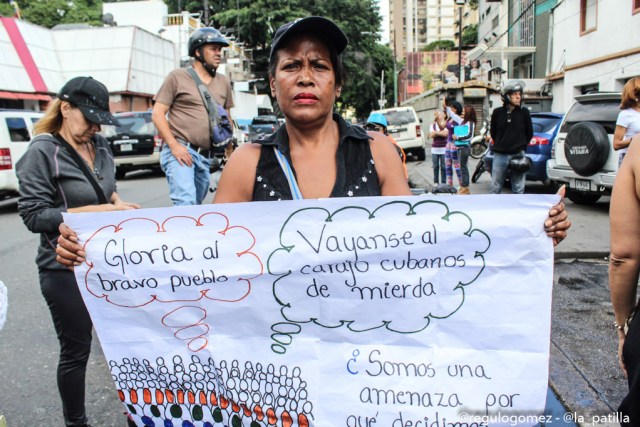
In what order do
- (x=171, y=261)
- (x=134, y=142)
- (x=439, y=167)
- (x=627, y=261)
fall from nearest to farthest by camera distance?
(x=627, y=261) → (x=171, y=261) → (x=439, y=167) → (x=134, y=142)

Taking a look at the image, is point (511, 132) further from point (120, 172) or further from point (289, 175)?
point (120, 172)

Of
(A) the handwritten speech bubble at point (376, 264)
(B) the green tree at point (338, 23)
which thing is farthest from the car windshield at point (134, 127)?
(B) the green tree at point (338, 23)

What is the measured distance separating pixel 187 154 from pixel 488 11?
50.6 meters

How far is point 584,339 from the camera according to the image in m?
3.91

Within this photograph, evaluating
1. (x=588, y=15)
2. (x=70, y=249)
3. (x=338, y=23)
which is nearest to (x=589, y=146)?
(x=70, y=249)

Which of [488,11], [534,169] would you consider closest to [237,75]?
[488,11]

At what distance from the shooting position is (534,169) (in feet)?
35.7

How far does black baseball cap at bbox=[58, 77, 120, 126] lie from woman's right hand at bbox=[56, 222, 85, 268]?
76 centimetres

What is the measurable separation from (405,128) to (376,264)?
1777cm

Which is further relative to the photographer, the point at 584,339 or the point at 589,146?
the point at 589,146

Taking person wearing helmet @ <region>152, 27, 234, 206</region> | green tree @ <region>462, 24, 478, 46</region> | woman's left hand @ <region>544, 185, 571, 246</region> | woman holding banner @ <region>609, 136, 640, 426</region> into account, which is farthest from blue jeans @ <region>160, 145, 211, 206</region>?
green tree @ <region>462, 24, 478, 46</region>

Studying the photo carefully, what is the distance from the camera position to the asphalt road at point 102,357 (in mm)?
3156

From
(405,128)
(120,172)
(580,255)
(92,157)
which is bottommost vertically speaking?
(580,255)

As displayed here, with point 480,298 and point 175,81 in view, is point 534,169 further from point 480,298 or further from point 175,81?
point 480,298
